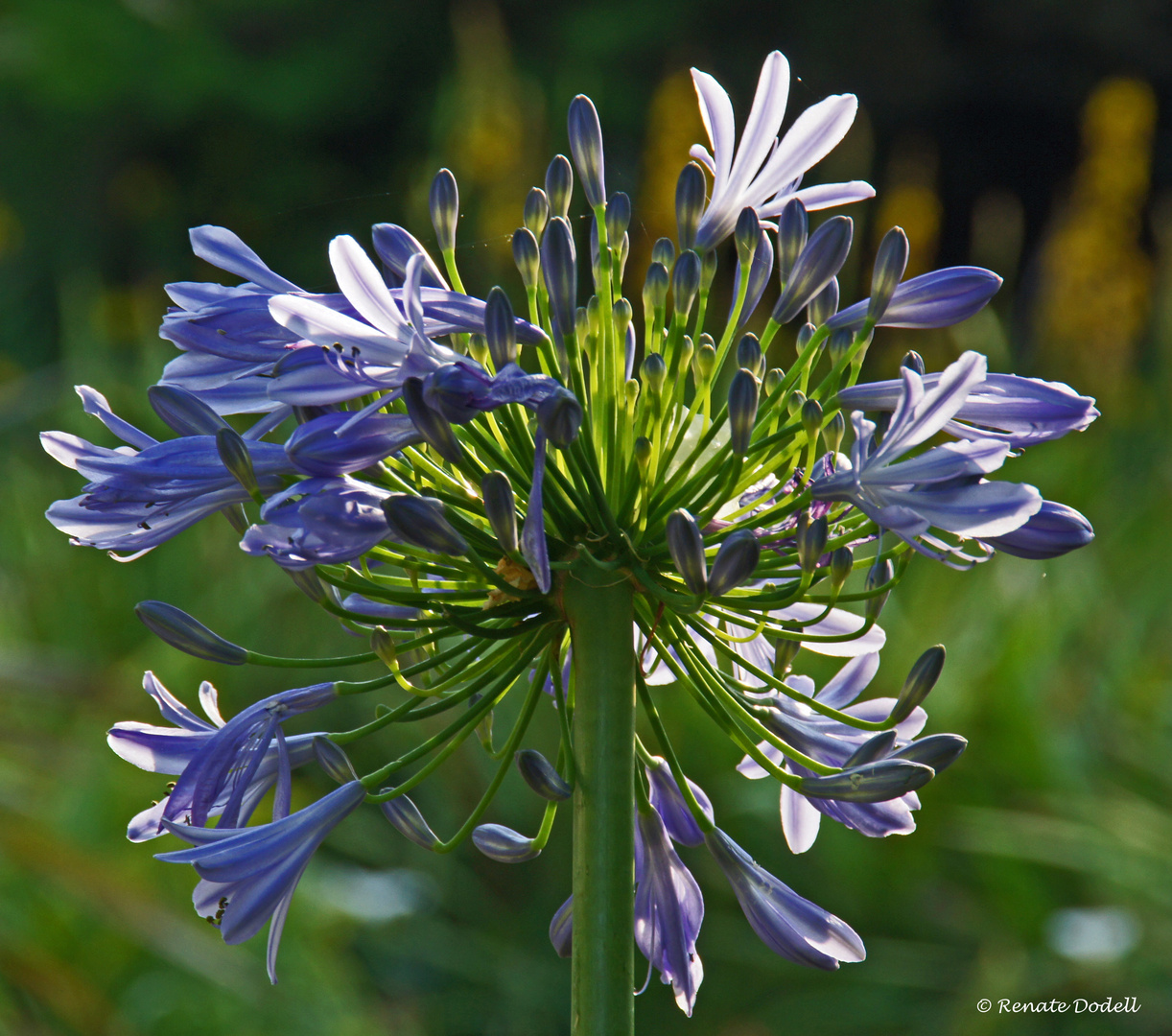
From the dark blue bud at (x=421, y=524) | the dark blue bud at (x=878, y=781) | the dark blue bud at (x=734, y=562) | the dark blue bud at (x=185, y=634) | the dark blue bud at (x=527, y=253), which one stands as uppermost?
the dark blue bud at (x=527, y=253)

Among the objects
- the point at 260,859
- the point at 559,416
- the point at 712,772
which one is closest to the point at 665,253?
the point at 559,416

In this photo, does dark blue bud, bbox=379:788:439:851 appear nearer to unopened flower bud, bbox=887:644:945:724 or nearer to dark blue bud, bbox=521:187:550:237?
unopened flower bud, bbox=887:644:945:724

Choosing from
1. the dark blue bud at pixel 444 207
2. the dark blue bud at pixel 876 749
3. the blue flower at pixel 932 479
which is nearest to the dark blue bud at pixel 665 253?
the dark blue bud at pixel 444 207

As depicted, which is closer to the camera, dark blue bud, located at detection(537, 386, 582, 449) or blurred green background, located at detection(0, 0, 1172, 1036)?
dark blue bud, located at detection(537, 386, 582, 449)

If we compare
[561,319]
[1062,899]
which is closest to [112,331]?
[1062,899]

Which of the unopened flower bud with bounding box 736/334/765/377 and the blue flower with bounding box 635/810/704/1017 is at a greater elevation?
the unopened flower bud with bounding box 736/334/765/377

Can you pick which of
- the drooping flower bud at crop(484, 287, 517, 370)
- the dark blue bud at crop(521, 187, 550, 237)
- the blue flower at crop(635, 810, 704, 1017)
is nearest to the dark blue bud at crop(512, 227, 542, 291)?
the dark blue bud at crop(521, 187, 550, 237)

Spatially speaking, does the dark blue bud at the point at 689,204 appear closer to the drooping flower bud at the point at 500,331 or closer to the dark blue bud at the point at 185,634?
the drooping flower bud at the point at 500,331
